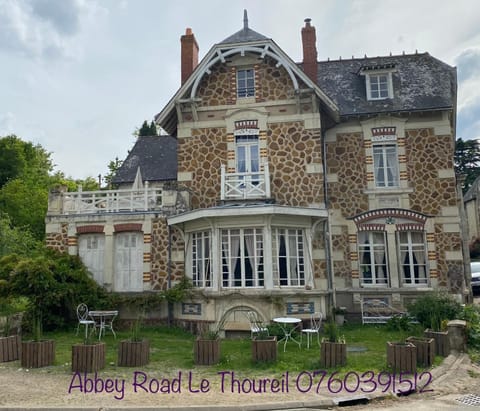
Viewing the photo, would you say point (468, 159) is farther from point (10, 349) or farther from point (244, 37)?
point (10, 349)

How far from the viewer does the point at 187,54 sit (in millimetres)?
15008

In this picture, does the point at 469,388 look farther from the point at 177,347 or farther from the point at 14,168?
the point at 14,168

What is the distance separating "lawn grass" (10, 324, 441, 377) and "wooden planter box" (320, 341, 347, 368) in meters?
0.14

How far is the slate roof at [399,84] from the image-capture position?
1416cm

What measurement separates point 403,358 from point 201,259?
21.4 ft

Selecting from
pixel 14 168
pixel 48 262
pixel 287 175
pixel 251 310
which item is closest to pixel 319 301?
pixel 251 310

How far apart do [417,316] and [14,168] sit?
101ft

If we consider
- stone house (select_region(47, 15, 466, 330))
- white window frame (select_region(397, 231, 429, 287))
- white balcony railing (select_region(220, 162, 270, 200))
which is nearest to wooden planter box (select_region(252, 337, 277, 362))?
stone house (select_region(47, 15, 466, 330))

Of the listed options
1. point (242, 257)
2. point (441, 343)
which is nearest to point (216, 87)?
point (242, 257)

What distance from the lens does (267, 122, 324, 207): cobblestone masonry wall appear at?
13.2 meters

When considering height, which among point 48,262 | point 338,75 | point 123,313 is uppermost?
point 338,75

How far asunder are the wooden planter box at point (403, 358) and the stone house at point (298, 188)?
16.1 ft

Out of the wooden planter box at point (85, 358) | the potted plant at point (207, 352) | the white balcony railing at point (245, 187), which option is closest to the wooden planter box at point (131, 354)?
the wooden planter box at point (85, 358)

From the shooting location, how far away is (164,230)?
42.8 ft
